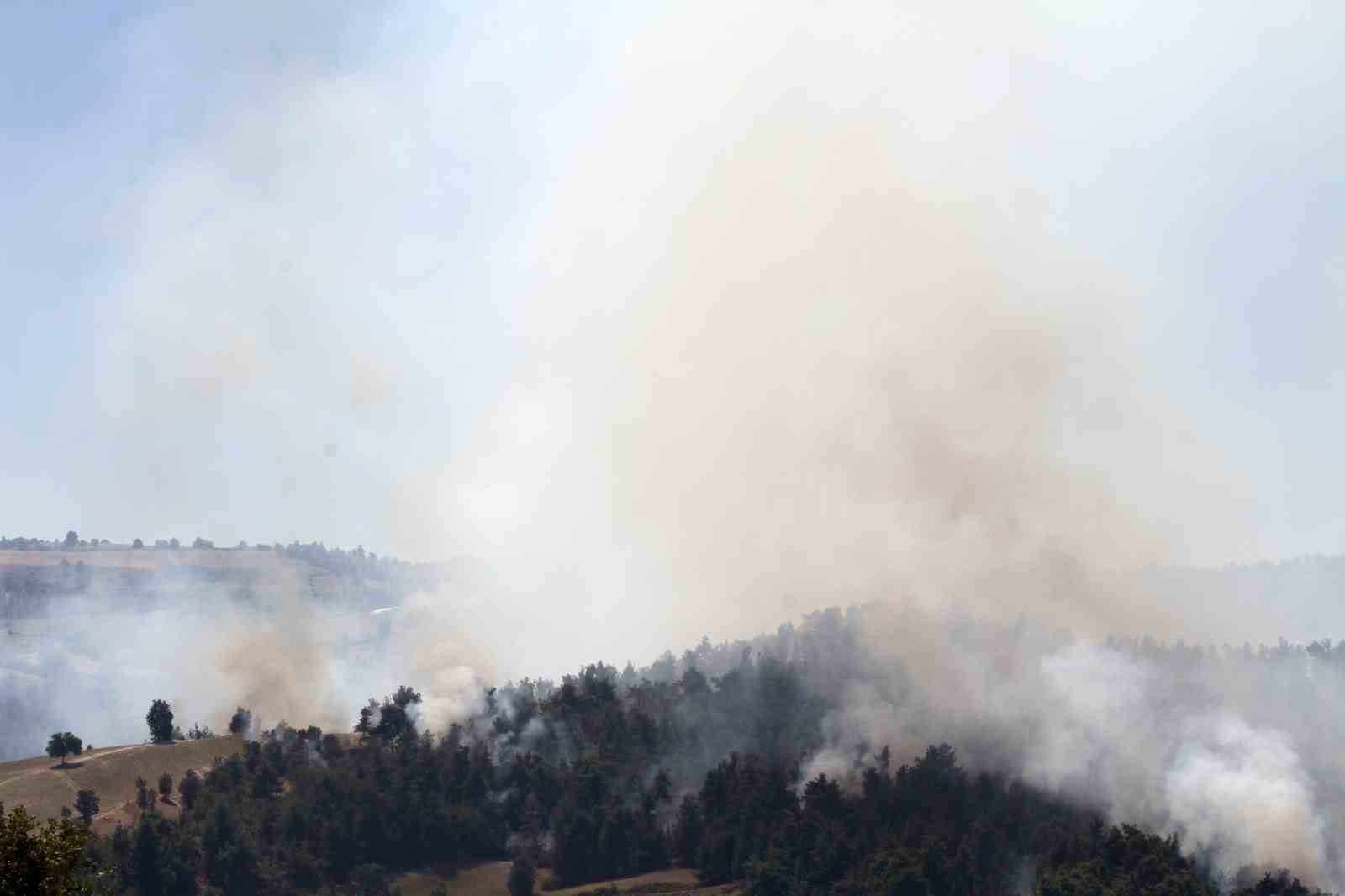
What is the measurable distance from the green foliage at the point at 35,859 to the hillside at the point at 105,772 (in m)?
78.1

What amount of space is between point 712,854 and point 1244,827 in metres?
35.8

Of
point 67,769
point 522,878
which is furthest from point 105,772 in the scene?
point 522,878

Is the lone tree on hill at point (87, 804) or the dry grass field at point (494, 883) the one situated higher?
the lone tree on hill at point (87, 804)

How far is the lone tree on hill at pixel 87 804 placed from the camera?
393ft

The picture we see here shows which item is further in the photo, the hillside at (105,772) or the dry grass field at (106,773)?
the hillside at (105,772)

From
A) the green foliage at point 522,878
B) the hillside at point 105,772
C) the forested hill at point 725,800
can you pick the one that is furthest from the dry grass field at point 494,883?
the hillside at point 105,772

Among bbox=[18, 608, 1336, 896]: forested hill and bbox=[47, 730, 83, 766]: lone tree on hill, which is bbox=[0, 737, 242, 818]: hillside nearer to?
bbox=[47, 730, 83, 766]: lone tree on hill

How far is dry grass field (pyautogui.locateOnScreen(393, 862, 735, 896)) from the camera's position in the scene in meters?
115

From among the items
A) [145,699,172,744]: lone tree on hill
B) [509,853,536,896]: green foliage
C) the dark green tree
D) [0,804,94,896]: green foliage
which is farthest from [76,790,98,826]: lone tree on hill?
[0,804,94,896]: green foliage

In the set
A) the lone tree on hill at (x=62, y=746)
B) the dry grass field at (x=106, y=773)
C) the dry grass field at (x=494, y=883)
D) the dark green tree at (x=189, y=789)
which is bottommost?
the dry grass field at (x=494, y=883)

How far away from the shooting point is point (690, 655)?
16600cm

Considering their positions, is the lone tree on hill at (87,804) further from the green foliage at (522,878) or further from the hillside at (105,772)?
the green foliage at (522,878)

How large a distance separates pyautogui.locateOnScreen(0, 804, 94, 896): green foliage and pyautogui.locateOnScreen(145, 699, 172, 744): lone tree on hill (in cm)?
9867

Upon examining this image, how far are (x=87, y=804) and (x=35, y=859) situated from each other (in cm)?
8118
